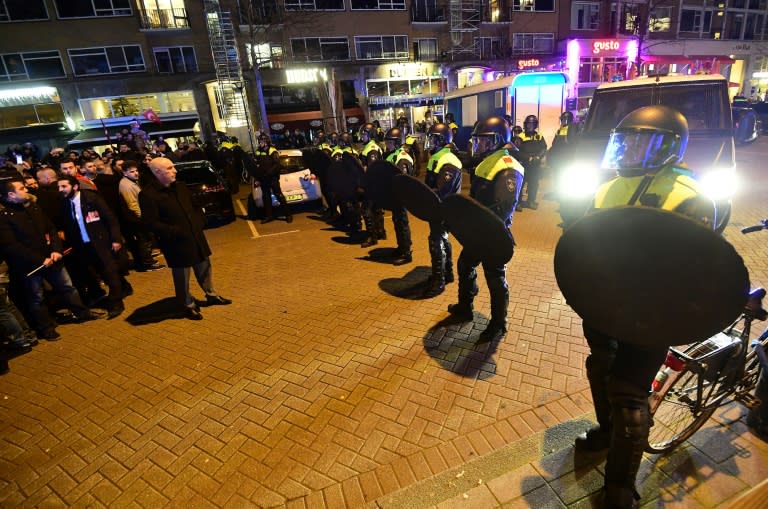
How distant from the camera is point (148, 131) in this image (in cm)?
2586

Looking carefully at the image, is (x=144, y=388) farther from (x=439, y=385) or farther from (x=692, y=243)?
(x=692, y=243)

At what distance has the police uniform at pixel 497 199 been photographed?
421 centimetres

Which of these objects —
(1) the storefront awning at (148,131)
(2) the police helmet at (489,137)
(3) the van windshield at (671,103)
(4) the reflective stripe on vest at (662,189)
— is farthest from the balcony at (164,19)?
(4) the reflective stripe on vest at (662,189)

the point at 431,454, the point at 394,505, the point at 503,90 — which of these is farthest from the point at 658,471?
the point at 503,90

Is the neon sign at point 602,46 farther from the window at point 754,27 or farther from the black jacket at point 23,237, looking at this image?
the black jacket at point 23,237

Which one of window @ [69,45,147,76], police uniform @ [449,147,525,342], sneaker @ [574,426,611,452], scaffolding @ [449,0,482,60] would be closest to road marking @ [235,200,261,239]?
police uniform @ [449,147,525,342]

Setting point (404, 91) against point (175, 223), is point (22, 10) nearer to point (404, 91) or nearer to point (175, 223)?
point (404, 91)

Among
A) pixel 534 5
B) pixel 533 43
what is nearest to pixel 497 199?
pixel 533 43

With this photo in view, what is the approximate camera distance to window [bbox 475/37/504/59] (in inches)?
1337

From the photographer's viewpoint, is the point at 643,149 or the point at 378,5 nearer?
the point at 643,149

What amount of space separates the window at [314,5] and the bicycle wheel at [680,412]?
33693 mm

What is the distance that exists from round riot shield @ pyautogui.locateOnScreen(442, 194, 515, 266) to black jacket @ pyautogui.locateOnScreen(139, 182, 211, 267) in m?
3.52

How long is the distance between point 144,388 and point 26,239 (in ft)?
9.09

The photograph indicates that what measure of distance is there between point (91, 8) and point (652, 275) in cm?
3571
